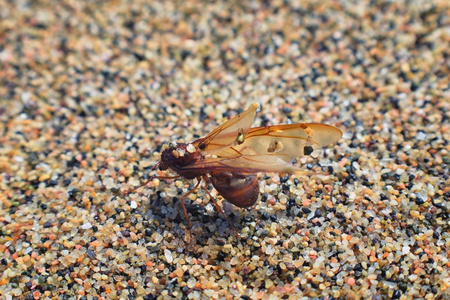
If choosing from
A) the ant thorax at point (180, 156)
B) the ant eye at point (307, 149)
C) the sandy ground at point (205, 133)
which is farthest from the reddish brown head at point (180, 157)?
the ant eye at point (307, 149)

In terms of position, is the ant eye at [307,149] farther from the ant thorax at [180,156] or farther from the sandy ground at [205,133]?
the ant thorax at [180,156]

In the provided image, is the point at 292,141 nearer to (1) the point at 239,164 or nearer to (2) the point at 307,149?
(2) the point at 307,149

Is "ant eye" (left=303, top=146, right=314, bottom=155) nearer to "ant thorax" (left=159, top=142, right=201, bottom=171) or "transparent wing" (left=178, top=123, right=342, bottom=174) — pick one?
"transparent wing" (left=178, top=123, right=342, bottom=174)

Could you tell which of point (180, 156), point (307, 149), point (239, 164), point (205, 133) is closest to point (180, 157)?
point (180, 156)

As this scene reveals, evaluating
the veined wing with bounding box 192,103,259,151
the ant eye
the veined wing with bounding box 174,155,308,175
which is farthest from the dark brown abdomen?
the ant eye

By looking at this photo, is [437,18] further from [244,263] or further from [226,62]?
[244,263]

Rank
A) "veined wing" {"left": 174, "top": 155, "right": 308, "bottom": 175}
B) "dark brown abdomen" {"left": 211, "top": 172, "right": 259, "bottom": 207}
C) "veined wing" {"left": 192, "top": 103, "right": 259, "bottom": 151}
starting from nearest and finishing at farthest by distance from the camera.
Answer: "veined wing" {"left": 174, "top": 155, "right": 308, "bottom": 175} → "dark brown abdomen" {"left": 211, "top": 172, "right": 259, "bottom": 207} → "veined wing" {"left": 192, "top": 103, "right": 259, "bottom": 151}
